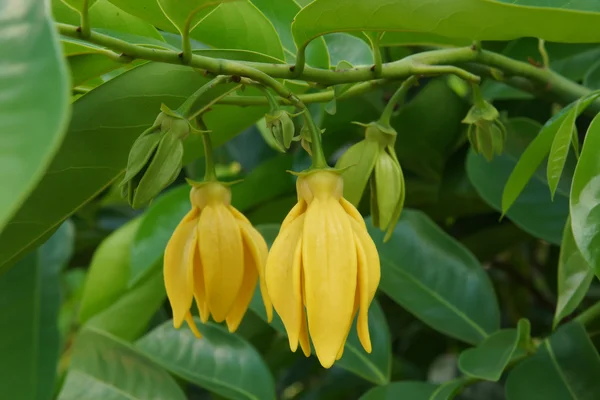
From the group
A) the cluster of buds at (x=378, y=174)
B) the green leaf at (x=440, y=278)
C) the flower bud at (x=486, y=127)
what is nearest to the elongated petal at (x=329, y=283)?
the cluster of buds at (x=378, y=174)

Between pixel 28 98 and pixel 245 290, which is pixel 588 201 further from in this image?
pixel 28 98

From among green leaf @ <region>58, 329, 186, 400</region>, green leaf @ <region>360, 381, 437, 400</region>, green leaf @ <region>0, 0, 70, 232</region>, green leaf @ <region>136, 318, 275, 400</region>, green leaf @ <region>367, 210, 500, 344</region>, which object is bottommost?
green leaf @ <region>58, 329, 186, 400</region>

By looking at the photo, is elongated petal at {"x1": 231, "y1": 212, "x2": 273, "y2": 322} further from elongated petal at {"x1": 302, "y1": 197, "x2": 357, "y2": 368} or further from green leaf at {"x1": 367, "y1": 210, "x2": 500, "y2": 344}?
green leaf at {"x1": 367, "y1": 210, "x2": 500, "y2": 344}

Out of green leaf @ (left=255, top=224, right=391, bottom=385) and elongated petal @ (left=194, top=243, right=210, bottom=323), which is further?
green leaf @ (left=255, top=224, right=391, bottom=385)

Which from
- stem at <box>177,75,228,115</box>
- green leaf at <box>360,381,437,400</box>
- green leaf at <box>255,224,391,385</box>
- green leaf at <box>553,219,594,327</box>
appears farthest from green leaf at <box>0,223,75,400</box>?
green leaf at <box>553,219,594,327</box>

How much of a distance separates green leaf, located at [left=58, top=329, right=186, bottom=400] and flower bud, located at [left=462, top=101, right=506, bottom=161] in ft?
1.49

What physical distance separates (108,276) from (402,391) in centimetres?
44

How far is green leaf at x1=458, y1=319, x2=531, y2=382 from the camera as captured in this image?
682 millimetres

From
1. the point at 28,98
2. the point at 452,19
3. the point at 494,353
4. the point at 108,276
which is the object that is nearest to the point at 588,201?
the point at 452,19

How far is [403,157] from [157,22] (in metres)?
0.49

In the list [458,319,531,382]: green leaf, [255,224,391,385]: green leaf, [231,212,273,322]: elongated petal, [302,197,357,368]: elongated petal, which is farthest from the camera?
[255,224,391,385]: green leaf

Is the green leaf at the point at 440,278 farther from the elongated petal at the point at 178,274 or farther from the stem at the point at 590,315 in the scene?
the elongated petal at the point at 178,274

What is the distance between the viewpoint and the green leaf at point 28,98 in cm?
27

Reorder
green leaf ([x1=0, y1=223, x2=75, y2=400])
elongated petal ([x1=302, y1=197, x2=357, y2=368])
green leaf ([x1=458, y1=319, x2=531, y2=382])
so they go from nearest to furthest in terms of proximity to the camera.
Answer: elongated petal ([x1=302, y1=197, x2=357, y2=368]) < green leaf ([x1=458, y1=319, x2=531, y2=382]) < green leaf ([x1=0, y1=223, x2=75, y2=400])
